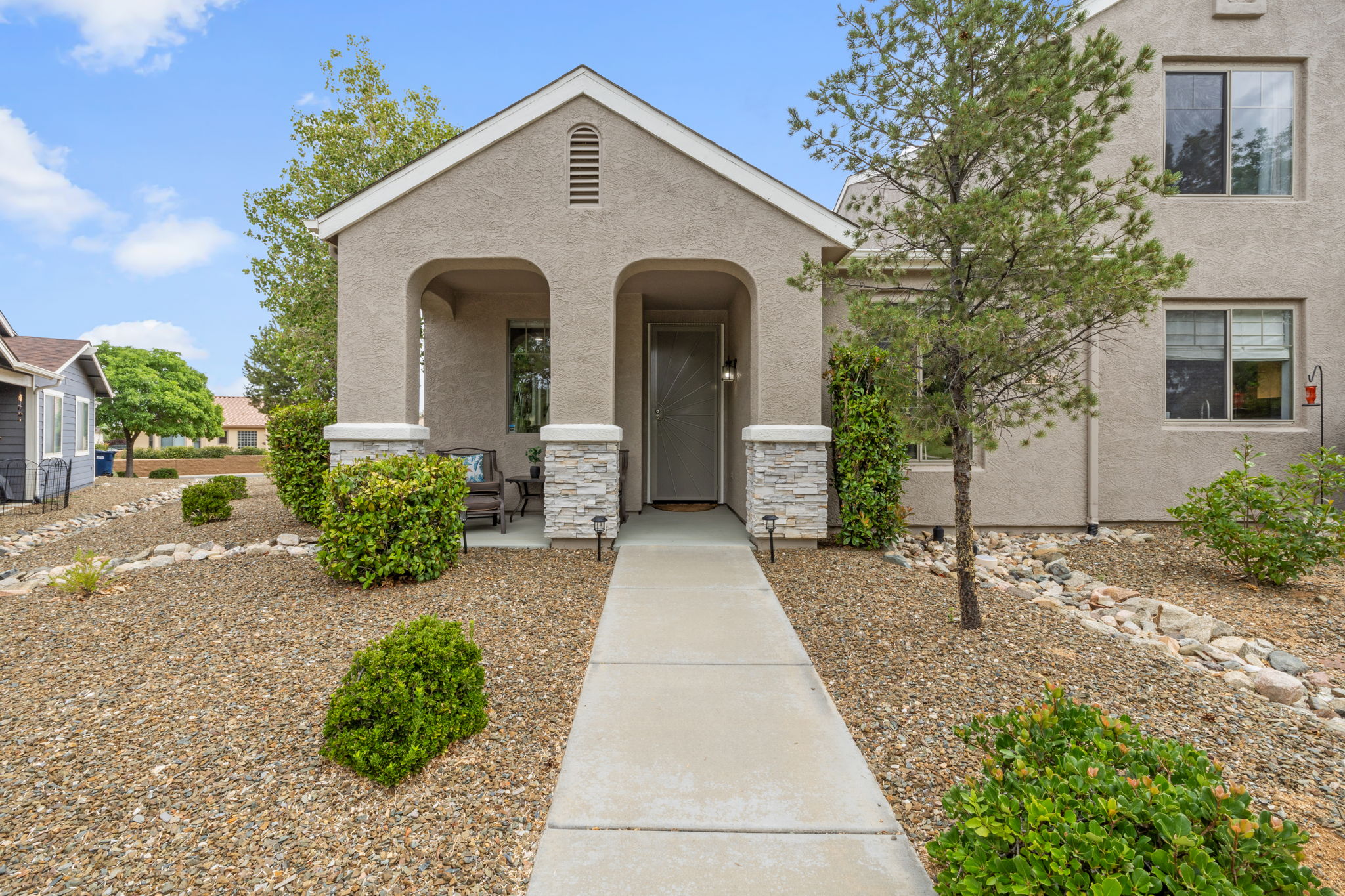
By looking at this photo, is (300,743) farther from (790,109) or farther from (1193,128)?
(1193,128)

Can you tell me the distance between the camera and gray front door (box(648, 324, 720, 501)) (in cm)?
897

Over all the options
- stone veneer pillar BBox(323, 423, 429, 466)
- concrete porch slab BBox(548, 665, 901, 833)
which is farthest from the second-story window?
stone veneer pillar BBox(323, 423, 429, 466)

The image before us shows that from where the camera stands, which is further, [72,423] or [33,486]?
[72,423]

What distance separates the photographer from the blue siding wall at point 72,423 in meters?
12.8

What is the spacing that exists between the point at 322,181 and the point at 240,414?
37154mm

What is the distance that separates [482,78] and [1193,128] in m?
12.5

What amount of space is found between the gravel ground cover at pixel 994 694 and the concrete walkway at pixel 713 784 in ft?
0.55

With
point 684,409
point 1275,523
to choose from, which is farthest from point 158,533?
point 1275,523

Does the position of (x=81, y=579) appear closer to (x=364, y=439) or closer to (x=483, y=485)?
(x=364, y=439)

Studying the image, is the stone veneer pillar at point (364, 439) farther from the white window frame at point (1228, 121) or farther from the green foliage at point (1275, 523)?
the white window frame at point (1228, 121)

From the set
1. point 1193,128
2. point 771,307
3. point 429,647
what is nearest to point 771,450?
point 771,307

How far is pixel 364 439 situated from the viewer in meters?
5.90

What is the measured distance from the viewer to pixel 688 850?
2002 mm

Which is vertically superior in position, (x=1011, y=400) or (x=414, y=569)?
(x=1011, y=400)
